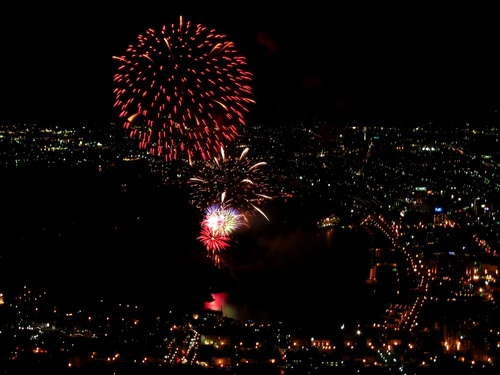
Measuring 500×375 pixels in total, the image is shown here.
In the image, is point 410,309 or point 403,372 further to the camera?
point 410,309

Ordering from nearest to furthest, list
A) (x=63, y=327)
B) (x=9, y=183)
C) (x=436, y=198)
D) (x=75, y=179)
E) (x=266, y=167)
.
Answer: (x=63, y=327)
(x=9, y=183)
(x=75, y=179)
(x=436, y=198)
(x=266, y=167)

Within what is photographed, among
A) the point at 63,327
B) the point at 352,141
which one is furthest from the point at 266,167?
the point at 63,327

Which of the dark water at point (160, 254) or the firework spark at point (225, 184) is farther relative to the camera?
the firework spark at point (225, 184)

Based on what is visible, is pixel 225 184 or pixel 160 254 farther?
pixel 160 254

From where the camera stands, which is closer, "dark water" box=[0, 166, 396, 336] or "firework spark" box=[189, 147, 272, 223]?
"dark water" box=[0, 166, 396, 336]

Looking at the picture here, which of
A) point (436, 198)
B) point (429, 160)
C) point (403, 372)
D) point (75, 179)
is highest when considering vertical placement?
point (429, 160)

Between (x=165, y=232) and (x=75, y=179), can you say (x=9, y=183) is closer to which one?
(x=75, y=179)

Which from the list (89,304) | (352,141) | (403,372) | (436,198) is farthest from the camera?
(352,141)

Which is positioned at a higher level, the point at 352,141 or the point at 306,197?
the point at 352,141
